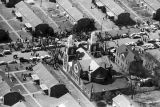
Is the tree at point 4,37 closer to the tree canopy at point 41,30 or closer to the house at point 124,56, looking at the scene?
the tree canopy at point 41,30

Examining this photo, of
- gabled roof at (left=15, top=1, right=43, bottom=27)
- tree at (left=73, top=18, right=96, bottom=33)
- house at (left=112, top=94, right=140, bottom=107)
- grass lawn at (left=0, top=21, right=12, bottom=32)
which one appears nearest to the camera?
house at (left=112, top=94, right=140, bottom=107)

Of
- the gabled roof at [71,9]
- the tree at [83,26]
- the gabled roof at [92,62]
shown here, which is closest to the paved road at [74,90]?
the gabled roof at [92,62]

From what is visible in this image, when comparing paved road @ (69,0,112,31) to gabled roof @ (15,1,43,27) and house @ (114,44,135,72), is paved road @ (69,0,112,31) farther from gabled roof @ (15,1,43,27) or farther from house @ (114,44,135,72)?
house @ (114,44,135,72)

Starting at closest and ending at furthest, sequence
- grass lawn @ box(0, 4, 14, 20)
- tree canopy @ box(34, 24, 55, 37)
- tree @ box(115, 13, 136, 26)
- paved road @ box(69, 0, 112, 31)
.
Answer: tree canopy @ box(34, 24, 55, 37), paved road @ box(69, 0, 112, 31), tree @ box(115, 13, 136, 26), grass lawn @ box(0, 4, 14, 20)

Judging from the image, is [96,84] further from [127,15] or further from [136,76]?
[127,15]

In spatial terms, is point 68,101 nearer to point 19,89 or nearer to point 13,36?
point 19,89

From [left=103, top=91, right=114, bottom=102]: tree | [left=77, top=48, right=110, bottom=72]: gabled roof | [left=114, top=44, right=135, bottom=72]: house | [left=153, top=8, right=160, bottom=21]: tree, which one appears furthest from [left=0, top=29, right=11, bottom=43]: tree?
[left=153, top=8, right=160, bottom=21]: tree
